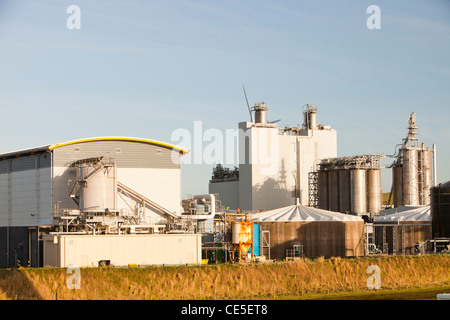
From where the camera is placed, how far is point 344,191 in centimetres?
8312

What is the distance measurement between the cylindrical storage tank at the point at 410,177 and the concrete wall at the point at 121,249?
40.4 m

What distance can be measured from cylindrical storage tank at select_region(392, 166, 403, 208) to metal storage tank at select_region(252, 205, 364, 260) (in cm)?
2385

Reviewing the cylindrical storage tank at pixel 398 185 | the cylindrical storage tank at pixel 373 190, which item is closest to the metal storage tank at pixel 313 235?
the cylindrical storage tank at pixel 373 190

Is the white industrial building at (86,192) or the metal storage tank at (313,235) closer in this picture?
the white industrial building at (86,192)

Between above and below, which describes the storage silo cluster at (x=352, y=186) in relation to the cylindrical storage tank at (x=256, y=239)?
above

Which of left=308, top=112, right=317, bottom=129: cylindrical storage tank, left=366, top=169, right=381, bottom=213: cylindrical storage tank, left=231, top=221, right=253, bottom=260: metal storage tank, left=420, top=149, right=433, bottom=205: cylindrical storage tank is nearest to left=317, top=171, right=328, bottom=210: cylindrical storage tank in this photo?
left=366, top=169, right=381, bottom=213: cylindrical storage tank

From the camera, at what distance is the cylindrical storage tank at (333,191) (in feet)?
276

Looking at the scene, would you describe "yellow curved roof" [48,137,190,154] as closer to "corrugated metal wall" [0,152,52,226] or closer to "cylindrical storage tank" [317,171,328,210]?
"corrugated metal wall" [0,152,52,226]

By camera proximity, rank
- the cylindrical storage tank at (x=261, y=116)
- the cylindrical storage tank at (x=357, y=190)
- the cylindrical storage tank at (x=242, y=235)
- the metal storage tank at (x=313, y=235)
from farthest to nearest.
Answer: the cylindrical storage tank at (x=261, y=116) < the cylindrical storage tank at (x=357, y=190) < the metal storage tank at (x=313, y=235) < the cylindrical storage tank at (x=242, y=235)

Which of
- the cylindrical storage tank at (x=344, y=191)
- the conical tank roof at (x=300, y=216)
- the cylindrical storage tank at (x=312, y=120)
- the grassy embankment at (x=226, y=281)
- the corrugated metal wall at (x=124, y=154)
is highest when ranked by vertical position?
the cylindrical storage tank at (x=312, y=120)

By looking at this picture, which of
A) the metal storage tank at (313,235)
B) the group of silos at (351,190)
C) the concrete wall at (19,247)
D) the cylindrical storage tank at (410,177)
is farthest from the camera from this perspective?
the cylindrical storage tank at (410,177)

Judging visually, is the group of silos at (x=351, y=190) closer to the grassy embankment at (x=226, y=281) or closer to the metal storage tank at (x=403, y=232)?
the metal storage tank at (x=403, y=232)

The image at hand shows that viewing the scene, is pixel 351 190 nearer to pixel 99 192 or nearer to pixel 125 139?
pixel 125 139

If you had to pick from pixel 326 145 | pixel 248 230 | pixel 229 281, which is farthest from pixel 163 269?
pixel 326 145
